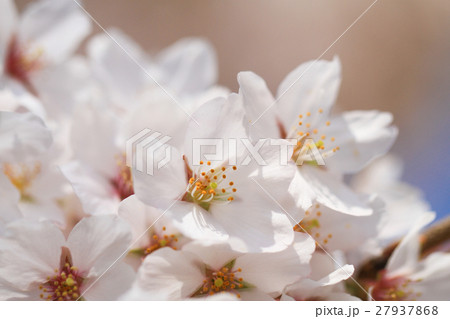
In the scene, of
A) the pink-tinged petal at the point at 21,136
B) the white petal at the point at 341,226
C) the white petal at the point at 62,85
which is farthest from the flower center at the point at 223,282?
the white petal at the point at 62,85

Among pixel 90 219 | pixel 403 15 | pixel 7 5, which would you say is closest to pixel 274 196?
pixel 90 219

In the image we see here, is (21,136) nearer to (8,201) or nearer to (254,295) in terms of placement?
(8,201)

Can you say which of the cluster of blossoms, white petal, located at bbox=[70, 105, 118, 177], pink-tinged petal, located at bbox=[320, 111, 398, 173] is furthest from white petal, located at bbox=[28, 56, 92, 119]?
pink-tinged petal, located at bbox=[320, 111, 398, 173]

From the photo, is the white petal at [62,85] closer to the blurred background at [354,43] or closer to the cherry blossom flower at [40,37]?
the cherry blossom flower at [40,37]

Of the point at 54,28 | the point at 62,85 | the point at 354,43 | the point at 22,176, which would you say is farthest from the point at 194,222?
the point at 354,43

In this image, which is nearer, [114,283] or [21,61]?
[114,283]
